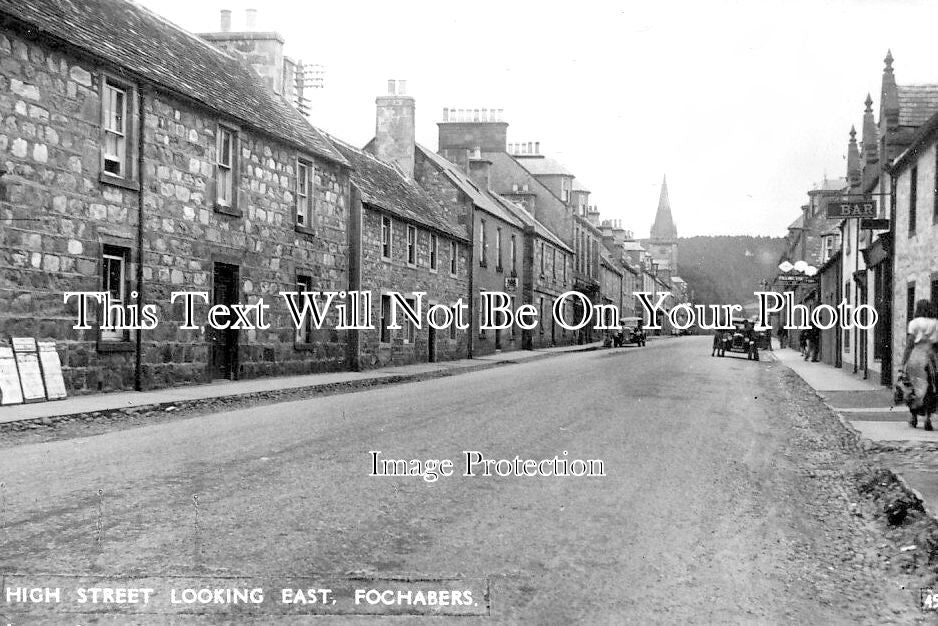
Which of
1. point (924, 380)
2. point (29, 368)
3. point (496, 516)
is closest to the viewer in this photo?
point (496, 516)

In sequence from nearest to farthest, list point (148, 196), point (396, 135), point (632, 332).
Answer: point (148, 196) → point (396, 135) → point (632, 332)

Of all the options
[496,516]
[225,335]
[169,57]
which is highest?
[169,57]

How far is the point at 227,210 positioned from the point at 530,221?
1251 inches

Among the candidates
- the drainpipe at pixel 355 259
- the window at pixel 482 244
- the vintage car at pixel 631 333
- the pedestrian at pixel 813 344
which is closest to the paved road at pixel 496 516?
the drainpipe at pixel 355 259

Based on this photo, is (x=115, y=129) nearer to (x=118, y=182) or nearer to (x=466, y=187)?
(x=118, y=182)

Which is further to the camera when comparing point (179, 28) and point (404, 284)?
point (404, 284)

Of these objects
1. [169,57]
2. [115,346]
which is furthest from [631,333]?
[115,346]

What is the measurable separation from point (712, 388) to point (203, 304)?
35.8ft

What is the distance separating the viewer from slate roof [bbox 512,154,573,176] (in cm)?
5797

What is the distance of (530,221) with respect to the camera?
48062 mm

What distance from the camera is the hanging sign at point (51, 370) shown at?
12695mm

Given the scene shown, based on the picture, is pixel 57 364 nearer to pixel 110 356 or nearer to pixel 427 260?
pixel 110 356

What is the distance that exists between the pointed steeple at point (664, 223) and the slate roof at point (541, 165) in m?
87.6

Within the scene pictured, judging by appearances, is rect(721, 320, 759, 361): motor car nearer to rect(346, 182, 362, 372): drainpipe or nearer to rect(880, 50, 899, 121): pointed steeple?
rect(880, 50, 899, 121): pointed steeple
